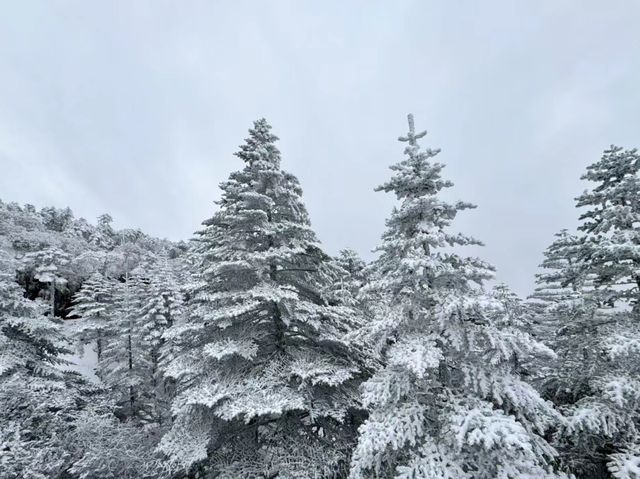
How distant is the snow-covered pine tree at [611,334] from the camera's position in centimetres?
772

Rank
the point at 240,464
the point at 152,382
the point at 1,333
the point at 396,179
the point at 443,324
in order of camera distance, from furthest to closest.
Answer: the point at 152,382, the point at 1,333, the point at 240,464, the point at 396,179, the point at 443,324

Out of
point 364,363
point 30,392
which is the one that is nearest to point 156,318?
point 30,392

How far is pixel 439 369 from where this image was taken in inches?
301

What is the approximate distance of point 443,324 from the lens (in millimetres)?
7000

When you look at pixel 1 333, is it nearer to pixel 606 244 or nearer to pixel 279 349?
pixel 279 349

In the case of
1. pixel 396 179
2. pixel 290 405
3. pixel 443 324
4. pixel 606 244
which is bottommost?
pixel 290 405

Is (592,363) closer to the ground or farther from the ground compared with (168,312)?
closer to the ground

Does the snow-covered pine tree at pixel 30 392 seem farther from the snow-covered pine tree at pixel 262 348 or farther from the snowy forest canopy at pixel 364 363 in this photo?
the snow-covered pine tree at pixel 262 348

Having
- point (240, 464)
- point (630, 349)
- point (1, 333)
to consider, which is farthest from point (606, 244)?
point (1, 333)

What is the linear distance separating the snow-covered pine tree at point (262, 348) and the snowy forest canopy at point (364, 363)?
5cm

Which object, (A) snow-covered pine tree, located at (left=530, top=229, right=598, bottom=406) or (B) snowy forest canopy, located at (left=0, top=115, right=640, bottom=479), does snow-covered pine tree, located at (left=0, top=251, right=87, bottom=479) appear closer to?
(B) snowy forest canopy, located at (left=0, top=115, right=640, bottom=479)

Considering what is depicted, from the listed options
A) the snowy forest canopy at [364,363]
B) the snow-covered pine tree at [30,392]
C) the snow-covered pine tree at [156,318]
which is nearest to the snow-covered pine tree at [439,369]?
the snowy forest canopy at [364,363]

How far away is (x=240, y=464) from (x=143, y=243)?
83.0 m

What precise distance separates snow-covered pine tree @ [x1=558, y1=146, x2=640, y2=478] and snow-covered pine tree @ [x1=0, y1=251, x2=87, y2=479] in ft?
46.8
